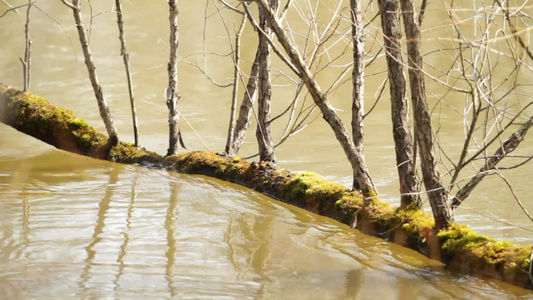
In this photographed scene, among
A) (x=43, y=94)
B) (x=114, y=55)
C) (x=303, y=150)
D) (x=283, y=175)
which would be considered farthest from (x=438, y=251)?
(x=114, y=55)

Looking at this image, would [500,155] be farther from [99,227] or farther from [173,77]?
[173,77]

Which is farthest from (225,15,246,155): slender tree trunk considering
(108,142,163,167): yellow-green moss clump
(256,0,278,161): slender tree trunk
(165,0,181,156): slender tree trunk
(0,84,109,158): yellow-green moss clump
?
(0,84,109,158): yellow-green moss clump

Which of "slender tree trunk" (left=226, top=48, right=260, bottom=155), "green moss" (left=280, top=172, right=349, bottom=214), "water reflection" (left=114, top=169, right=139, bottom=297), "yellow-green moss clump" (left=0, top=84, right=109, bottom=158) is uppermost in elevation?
"slender tree trunk" (left=226, top=48, right=260, bottom=155)

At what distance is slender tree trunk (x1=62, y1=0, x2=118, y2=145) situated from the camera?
6.62m

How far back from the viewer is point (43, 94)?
11.2 m

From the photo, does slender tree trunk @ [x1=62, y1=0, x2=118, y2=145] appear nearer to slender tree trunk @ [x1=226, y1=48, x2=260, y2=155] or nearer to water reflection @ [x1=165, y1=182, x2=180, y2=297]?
water reflection @ [x1=165, y1=182, x2=180, y2=297]

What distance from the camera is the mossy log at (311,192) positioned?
4301 millimetres

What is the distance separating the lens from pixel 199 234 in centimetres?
498

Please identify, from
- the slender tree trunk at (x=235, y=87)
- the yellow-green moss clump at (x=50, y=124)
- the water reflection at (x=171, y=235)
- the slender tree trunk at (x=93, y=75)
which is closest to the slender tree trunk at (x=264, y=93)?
the slender tree trunk at (x=235, y=87)

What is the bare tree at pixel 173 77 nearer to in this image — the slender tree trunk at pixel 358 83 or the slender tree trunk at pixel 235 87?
the slender tree trunk at pixel 235 87

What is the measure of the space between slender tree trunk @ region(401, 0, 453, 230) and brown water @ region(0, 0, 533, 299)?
0.39m

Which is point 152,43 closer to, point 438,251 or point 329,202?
point 329,202

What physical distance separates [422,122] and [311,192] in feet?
5.05

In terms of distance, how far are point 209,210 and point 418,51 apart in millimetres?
2239
